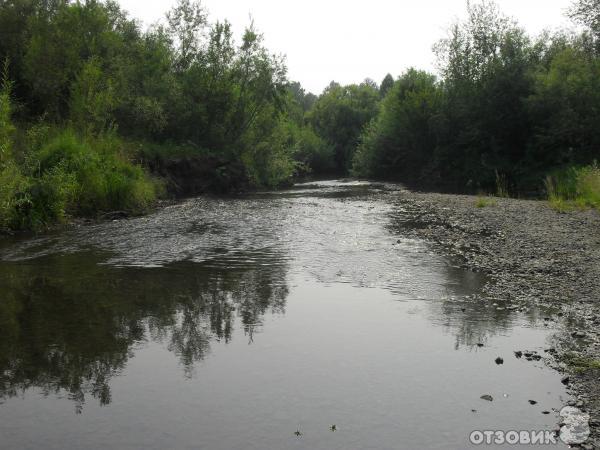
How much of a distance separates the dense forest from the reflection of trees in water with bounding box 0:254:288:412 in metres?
6.81

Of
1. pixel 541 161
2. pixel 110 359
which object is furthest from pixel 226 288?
pixel 541 161

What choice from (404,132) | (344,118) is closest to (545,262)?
(404,132)

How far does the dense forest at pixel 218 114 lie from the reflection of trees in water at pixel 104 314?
268 inches

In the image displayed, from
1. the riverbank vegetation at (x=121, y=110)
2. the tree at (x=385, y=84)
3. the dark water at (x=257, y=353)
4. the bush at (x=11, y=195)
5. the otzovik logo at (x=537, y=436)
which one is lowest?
the otzovik logo at (x=537, y=436)

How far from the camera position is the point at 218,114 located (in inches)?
1871

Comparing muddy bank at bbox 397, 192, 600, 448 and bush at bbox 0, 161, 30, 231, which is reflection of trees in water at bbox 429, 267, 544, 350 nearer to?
muddy bank at bbox 397, 192, 600, 448

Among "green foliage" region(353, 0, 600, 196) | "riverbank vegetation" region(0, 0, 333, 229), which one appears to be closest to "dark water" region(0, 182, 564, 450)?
"riverbank vegetation" region(0, 0, 333, 229)

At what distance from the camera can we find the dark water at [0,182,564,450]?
591cm

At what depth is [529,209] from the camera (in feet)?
78.9

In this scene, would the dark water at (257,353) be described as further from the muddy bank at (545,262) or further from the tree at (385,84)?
the tree at (385,84)

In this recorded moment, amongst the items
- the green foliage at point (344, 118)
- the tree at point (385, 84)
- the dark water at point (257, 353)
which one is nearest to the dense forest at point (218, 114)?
the dark water at point (257, 353)

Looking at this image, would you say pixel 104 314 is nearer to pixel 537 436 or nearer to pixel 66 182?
pixel 537 436

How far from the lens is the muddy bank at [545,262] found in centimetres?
760

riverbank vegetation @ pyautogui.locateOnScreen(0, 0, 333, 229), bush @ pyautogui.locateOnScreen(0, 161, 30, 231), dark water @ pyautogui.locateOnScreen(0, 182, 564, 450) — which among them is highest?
riverbank vegetation @ pyautogui.locateOnScreen(0, 0, 333, 229)
